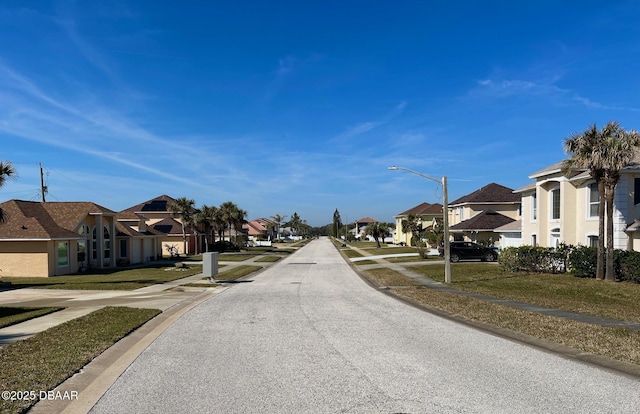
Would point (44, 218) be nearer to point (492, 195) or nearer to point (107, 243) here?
point (107, 243)

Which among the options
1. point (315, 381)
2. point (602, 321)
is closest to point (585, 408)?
point (315, 381)

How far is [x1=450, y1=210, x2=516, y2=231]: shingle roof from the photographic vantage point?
48562 millimetres

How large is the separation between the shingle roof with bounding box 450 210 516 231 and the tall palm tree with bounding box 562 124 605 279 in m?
23.4

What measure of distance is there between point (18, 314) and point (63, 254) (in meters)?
20.2

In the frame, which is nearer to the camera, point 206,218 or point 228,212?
point 206,218

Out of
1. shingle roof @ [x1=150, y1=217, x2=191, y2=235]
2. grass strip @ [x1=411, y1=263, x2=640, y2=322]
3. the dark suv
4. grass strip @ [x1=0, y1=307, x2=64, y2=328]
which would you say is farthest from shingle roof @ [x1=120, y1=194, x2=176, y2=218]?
grass strip @ [x1=0, y1=307, x2=64, y2=328]

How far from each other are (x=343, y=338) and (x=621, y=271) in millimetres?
20129

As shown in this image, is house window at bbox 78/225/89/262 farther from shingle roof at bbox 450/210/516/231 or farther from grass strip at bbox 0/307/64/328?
shingle roof at bbox 450/210/516/231

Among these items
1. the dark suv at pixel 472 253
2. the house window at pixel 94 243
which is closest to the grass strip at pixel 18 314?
the house window at pixel 94 243

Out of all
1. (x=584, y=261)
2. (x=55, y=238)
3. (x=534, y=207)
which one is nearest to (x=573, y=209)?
(x=584, y=261)

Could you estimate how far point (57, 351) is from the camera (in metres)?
8.88

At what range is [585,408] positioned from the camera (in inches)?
239

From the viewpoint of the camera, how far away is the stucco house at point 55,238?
98.9 feet

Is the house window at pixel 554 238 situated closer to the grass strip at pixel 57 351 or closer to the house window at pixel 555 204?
the house window at pixel 555 204
